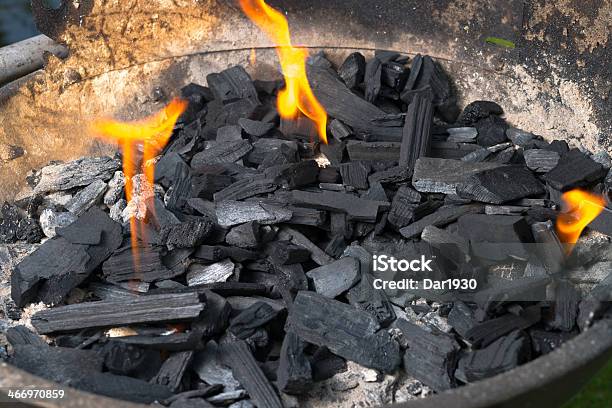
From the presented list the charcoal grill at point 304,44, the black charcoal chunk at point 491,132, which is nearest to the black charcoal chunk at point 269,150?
the charcoal grill at point 304,44

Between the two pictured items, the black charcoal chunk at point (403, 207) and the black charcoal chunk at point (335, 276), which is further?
the black charcoal chunk at point (403, 207)

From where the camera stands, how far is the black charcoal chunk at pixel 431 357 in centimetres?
223

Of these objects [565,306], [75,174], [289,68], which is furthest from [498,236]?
[75,174]

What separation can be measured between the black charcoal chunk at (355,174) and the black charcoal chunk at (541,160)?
640 mm

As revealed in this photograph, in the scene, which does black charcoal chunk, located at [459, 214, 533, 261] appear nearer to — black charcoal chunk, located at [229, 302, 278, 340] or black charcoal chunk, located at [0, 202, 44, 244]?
black charcoal chunk, located at [229, 302, 278, 340]

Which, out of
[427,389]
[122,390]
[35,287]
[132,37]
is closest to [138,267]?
[35,287]

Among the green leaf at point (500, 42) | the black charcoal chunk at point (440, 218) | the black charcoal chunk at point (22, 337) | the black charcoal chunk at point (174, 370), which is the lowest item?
the black charcoal chunk at point (22, 337)

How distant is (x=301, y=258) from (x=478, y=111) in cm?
119

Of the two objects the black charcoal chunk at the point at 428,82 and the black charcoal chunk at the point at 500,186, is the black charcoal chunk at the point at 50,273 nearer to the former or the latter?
the black charcoal chunk at the point at 500,186

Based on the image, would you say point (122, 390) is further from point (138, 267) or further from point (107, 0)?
point (107, 0)

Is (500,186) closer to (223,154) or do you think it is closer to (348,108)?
(348,108)

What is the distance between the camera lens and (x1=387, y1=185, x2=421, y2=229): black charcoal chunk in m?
2.65

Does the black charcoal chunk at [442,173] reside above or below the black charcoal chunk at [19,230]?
above

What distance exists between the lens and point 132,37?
11.8 ft
